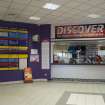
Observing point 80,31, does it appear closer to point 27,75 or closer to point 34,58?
point 34,58

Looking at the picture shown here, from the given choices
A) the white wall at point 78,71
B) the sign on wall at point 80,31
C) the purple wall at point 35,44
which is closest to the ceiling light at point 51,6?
the purple wall at point 35,44

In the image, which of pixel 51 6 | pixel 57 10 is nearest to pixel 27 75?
pixel 57 10

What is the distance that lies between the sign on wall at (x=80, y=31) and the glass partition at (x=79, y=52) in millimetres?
377

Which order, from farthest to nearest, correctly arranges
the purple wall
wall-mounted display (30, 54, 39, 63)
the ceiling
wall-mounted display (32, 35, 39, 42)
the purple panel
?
wall-mounted display (32, 35, 39, 42) < wall-mounted display (30, 54, 39, 63) < the purple wall < the purple panel < the ceiling

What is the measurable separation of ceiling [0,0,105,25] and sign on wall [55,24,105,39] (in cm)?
106

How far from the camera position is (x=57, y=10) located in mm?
8750

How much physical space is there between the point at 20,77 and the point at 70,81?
264 centimetres

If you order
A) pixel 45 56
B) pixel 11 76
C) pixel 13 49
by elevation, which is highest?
pixel 13 49

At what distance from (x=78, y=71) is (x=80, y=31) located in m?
2.16

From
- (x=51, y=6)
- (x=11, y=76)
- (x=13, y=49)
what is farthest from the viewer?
(x=13, y=49)

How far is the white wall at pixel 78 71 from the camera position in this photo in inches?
463

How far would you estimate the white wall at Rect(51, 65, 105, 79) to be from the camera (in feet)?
38.6

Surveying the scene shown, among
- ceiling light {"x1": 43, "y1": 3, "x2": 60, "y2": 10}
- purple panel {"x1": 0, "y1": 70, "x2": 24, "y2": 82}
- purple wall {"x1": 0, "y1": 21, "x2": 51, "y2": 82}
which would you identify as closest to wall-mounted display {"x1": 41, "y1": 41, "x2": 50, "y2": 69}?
purple wall {"x1": 0, "y1": 21, "x2": 51, "y2": 82}

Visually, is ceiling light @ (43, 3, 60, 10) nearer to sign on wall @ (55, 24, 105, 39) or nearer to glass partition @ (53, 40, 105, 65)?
sign on wall @ (55, 24, 105, 39)
